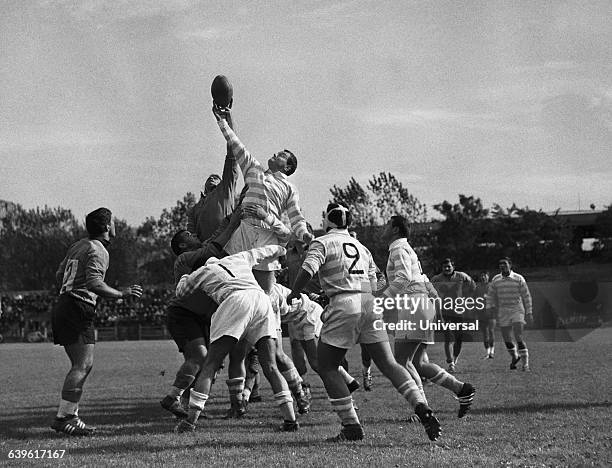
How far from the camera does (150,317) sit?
171 ft

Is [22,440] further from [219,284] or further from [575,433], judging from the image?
[575,433]

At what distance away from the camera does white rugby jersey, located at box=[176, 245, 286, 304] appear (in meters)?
7.75

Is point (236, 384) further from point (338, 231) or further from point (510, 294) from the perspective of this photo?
point (510, 294)

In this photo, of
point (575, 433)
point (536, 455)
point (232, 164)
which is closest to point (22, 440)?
point (232, 164)

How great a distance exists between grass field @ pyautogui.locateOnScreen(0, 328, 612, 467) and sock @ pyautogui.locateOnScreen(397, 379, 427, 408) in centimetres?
37

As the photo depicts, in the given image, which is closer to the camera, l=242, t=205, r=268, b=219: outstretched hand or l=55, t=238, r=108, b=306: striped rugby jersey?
l=55, t=238, r=108, b=306: striped rugby jersey

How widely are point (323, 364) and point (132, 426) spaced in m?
2.49

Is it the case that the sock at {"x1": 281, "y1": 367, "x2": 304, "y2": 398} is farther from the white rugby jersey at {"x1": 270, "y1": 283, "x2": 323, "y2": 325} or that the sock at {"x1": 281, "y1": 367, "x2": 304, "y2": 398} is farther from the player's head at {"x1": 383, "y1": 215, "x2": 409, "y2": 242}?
the player's head at {"x1": 383, "y1": 215, "x2": 409, "y2": 242}

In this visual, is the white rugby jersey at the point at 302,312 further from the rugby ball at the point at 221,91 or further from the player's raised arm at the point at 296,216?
the rugby ball at the point at 221,91

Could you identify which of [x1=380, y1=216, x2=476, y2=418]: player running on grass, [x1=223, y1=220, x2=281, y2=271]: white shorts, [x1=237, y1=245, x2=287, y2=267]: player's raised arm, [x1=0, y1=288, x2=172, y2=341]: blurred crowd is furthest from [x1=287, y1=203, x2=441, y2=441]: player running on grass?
[x1=0, y1=288, x2=172, y2=341]: blurred crowd

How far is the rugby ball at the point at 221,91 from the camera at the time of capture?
8523 millimetres

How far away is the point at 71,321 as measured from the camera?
804 centimetres

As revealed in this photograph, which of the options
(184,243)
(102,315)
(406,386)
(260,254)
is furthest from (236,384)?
(102,315)

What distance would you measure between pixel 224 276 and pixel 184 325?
141cm
